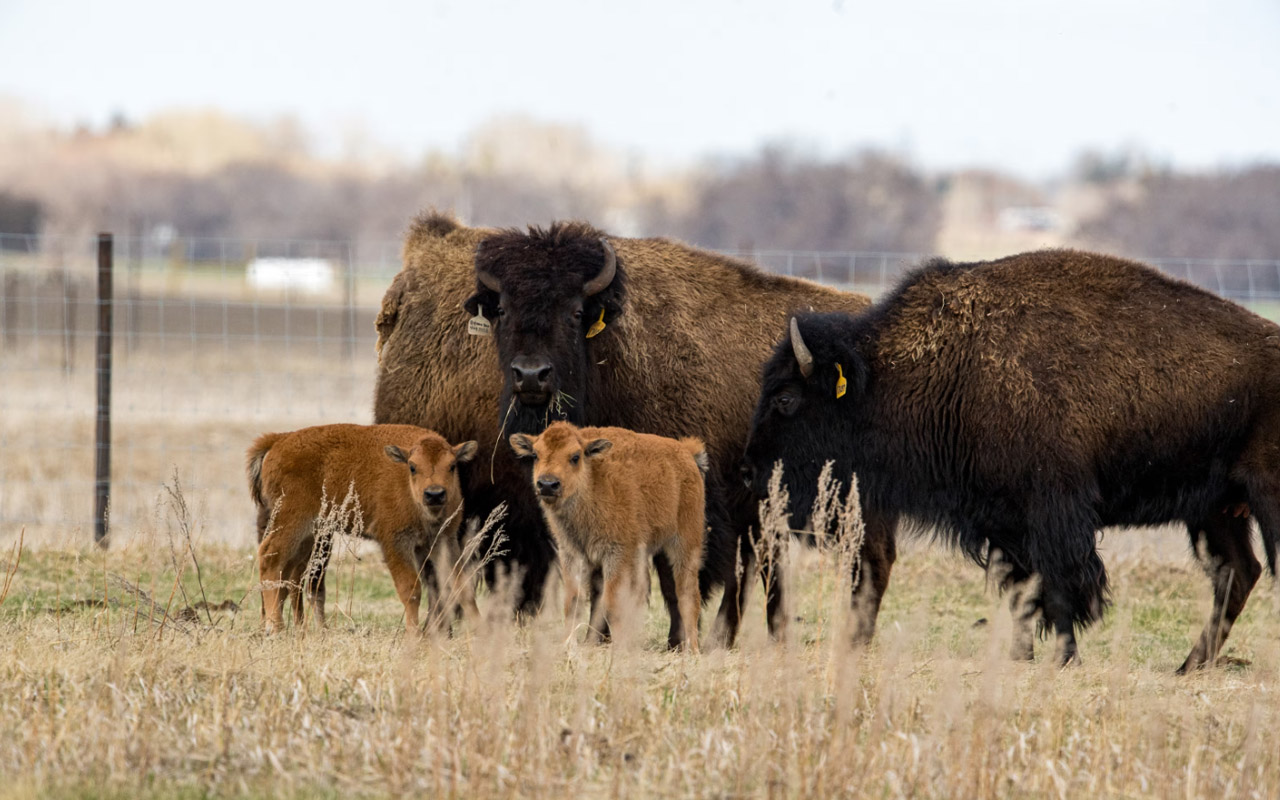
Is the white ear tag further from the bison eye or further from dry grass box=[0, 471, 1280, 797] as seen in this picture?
dry grass box=[0, 471, 1280, 797]

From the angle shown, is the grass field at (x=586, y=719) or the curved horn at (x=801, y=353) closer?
the grass field at (x=586, y=719)

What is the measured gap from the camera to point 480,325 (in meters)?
8.49

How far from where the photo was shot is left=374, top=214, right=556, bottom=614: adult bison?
338 inches

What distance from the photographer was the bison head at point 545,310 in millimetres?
8102

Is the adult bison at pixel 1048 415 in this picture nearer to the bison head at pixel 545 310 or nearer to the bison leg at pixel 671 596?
the bison leg at pixel 671 596

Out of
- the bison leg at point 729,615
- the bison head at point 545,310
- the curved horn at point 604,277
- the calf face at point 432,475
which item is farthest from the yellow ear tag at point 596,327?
the bison leg at point 729,615

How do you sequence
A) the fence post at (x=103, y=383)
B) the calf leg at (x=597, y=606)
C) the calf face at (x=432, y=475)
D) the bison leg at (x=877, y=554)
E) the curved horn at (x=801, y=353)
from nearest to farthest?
the calf leg at (x=597, y=606), the calf face at (x=432, y=475), the curved horn at (x=801, y=353), the bison leg at (x=877, y=554), the fence post at (x=103, y=383)

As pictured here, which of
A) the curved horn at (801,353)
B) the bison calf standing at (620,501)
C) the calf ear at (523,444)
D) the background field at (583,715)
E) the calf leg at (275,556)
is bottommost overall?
the background field at (583,715)

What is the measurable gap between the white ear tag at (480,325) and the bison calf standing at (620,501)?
107 cm

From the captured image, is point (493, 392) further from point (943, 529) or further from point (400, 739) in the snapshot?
point (400, 739)

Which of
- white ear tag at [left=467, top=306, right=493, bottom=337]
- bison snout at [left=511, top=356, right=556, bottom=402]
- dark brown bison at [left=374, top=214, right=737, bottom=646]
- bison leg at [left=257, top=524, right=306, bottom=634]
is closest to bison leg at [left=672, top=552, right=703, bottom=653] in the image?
dark brown bison at [left=374, top=214, right=737, bottom=646]

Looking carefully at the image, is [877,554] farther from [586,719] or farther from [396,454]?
[586,719]

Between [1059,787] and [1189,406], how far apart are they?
3.43 metres

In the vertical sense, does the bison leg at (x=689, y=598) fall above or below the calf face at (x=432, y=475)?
below
